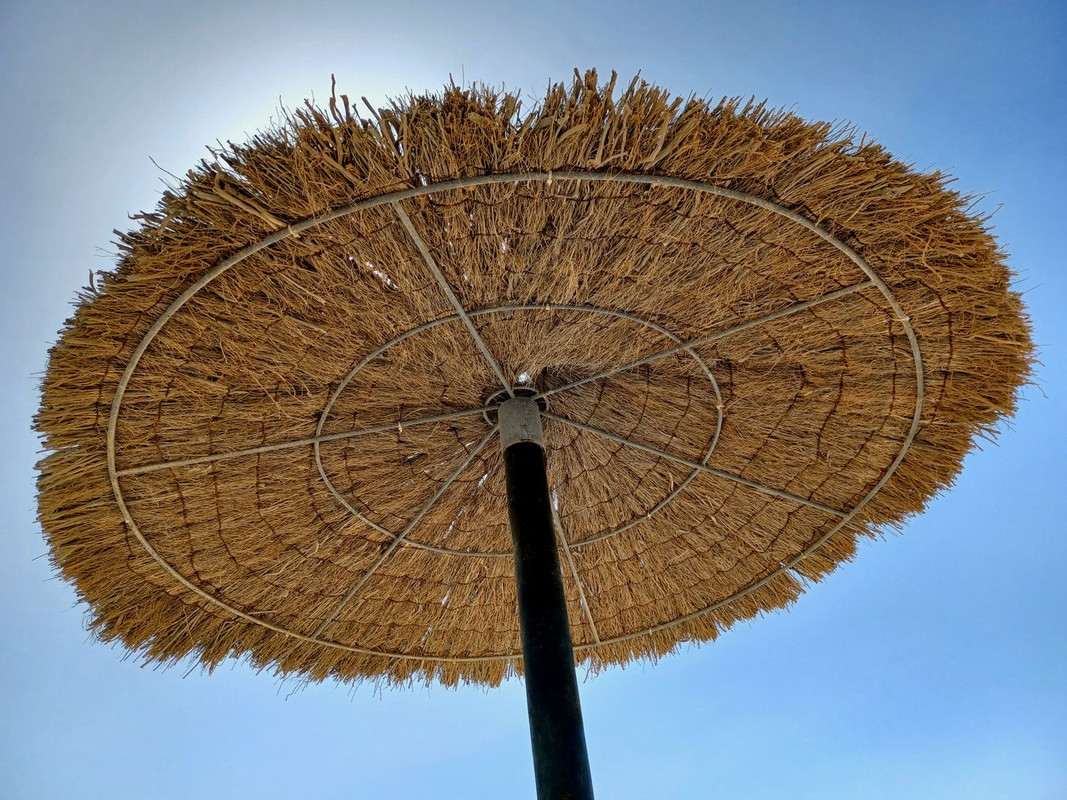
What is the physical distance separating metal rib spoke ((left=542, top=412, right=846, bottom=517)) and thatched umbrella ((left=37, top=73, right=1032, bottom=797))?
0.04 metres

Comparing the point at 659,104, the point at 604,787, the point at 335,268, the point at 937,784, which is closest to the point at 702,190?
the point at 659,104

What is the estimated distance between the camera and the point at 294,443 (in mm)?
5332

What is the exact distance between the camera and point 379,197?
Answer: 3.94m

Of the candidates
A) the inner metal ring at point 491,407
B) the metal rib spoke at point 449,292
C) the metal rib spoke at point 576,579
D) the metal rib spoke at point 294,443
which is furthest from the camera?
the metal rib spoke at point 576,579

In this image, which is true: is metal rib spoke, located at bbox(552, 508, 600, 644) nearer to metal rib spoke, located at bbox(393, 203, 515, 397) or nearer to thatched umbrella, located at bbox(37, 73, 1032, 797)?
thatched umbrella, located at bbox(37, 73, 1032, 797)

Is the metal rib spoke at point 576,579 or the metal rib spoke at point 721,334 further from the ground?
the metal rib spoke at point 721,334

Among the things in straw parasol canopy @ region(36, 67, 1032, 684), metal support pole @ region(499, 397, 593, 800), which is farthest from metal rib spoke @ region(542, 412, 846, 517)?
metal support pole @ region(499, 397, 593, 800)

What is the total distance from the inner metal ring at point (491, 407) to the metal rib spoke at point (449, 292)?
94mm

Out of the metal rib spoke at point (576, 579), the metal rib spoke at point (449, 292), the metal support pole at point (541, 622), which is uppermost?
the metal rib spoke at point (449, 292)

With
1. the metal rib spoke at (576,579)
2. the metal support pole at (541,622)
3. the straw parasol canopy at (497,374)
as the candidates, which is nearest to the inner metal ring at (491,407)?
the straw parasol canopy at (497,374)

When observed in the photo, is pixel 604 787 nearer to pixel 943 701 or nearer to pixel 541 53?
pixel 943 701

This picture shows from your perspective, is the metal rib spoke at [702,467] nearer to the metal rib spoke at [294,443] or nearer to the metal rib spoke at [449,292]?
the metal rib spoke at [449,292]

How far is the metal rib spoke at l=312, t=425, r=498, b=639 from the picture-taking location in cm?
582

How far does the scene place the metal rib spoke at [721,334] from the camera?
4698mm
